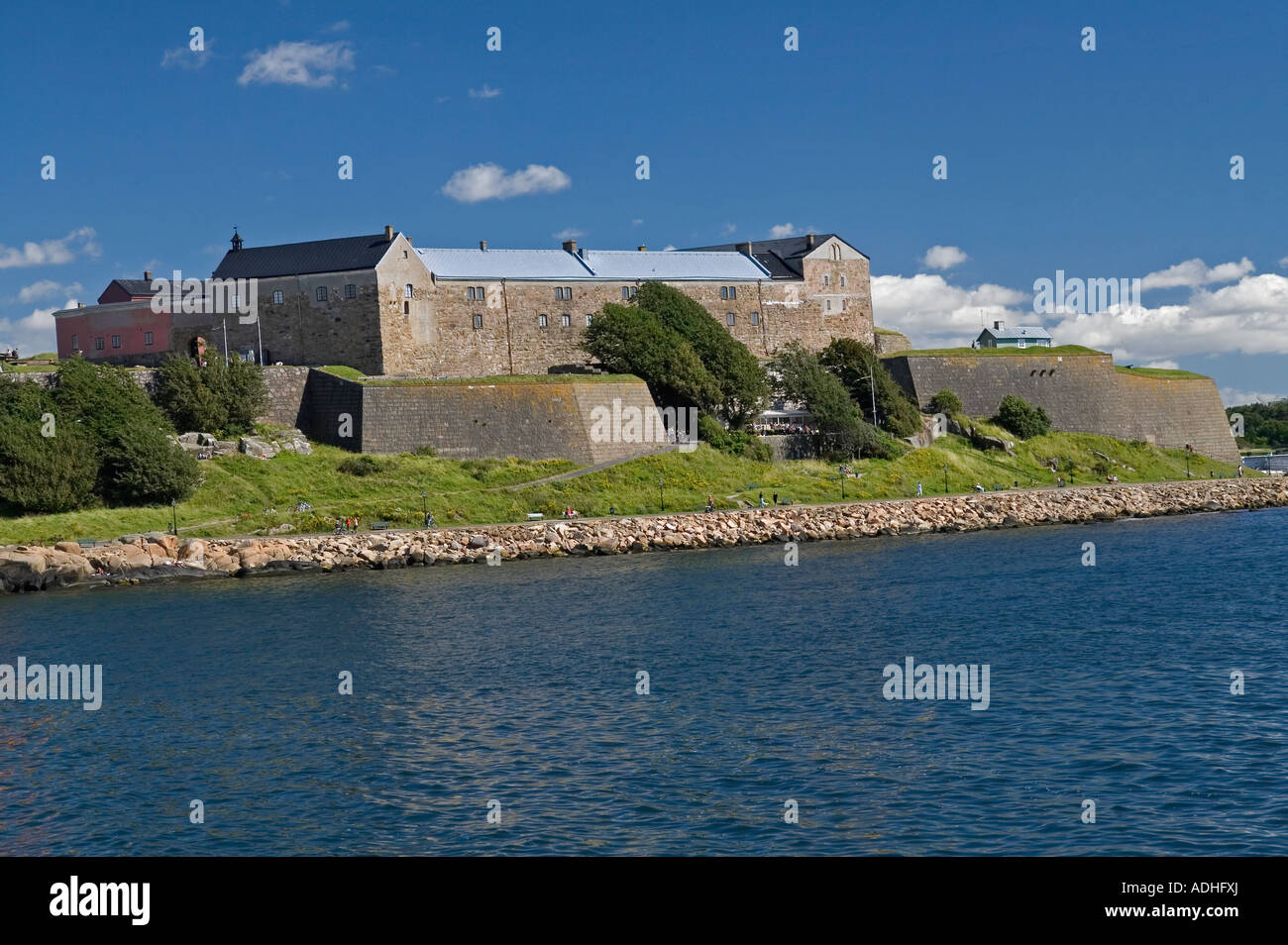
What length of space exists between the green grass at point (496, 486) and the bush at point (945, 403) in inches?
65.0

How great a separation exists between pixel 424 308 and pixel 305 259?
18.7 feet

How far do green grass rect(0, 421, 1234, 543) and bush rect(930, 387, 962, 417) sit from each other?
165cm

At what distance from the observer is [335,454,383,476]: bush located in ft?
147

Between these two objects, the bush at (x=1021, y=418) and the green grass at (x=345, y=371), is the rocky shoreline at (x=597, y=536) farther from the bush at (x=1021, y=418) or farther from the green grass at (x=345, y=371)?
the green grass at (x=345, y=371)

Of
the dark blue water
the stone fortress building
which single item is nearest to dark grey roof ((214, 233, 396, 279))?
the stone fortress building

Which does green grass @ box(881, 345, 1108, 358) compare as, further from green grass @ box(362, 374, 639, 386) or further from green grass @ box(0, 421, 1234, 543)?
green grass @ box(362, 374, 639, 386)

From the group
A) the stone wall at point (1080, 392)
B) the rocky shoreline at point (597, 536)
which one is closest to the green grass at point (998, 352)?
the stone wall at point (1080, 392)

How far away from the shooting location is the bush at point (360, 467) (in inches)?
1763

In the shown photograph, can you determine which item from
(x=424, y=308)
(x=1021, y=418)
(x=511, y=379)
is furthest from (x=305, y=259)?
(x=1021, y=418)

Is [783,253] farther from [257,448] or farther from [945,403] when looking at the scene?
[257,448]

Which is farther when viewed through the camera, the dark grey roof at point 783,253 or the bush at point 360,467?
the dark grey roof at point 783,253

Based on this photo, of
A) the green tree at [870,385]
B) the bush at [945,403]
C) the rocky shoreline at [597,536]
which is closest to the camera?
the rocky shoreline at [597,536]

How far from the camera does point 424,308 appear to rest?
5491 centimetres
